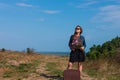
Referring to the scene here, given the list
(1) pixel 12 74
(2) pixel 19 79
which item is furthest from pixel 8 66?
(2) pixel 19 79

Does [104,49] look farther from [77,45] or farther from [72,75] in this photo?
[72,75]

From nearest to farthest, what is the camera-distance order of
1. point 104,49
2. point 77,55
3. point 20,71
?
point 77,55 → point 20,71 → point 104,49

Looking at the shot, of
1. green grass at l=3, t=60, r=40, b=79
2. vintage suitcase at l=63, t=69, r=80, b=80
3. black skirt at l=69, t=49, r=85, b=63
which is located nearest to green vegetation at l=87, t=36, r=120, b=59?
green grass at l=3, t=60, r=40, b=79

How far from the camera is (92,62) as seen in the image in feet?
62.8

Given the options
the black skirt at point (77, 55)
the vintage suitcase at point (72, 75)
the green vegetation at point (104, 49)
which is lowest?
the vintage suitcase at point (72, 75)

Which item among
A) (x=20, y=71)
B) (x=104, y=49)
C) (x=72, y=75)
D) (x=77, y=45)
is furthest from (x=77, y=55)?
(x=104, y=49)

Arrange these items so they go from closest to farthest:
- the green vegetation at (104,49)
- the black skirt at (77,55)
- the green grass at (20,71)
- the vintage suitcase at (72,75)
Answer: the vintage suitcase at (72,75) → the black skirt at (77,55) → the green grass at (20,71) → the green vegetation at (104,49)

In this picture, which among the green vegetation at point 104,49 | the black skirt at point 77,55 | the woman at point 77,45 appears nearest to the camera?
the woman at point 77,45

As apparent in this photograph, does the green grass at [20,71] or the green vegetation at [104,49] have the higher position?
the green vegetation at [104,49]

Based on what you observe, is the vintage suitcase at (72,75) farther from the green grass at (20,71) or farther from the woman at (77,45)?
the green grass at (20,71)

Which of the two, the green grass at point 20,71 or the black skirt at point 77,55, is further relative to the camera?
the green grass at point 20,71

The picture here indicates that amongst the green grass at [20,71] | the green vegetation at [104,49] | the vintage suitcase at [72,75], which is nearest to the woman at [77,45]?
the vintage suitcase at [72,75]

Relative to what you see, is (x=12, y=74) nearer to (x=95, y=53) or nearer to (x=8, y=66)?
(x=8, y=66)

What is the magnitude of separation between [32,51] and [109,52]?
7.71 m
